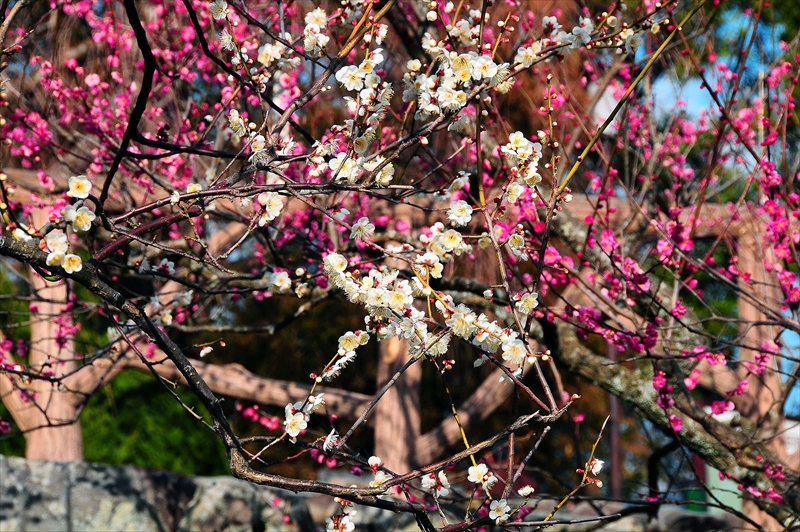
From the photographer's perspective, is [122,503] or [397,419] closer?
[122,503]

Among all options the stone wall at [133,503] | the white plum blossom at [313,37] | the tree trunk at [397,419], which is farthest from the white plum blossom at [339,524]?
the tree trunk at [397,419]

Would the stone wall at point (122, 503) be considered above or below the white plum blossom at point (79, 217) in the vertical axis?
above

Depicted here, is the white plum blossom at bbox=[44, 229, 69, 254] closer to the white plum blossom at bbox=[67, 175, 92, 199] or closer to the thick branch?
the white plum blossom at bbox=[67, 175, 92, 199]

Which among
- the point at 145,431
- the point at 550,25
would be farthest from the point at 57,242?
the point at 145,431

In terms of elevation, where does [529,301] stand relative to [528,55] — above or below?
below

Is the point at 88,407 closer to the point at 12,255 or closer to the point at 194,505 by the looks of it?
the point at 194,505

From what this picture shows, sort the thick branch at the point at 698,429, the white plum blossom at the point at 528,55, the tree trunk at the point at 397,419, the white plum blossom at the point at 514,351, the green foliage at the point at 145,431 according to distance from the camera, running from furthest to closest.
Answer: the green foliage at the point at 145,431
the tree trunk at the point at 397,419
the thick branch at the point at 698,429
the white plum blossom at the point at 528,55
the white plum blossom at the point at 514,351

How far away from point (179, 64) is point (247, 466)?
325 centimetres

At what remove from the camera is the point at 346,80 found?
2004 mm

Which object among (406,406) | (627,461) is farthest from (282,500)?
(627,461)

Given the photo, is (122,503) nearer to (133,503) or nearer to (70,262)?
(133,503)

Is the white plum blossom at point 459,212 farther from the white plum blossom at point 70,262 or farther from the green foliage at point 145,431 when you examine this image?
the green foliage at point 145,431

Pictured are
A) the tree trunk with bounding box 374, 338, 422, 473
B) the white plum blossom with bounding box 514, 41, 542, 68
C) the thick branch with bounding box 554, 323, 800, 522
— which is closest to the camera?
the white plum blossom with bounding box 514, 41, 542, 68

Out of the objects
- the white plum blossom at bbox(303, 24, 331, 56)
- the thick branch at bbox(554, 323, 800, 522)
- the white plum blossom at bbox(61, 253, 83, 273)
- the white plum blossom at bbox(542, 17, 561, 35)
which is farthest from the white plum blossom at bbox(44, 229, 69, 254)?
the thick branch at bbox(554, 323, 800, 522)
